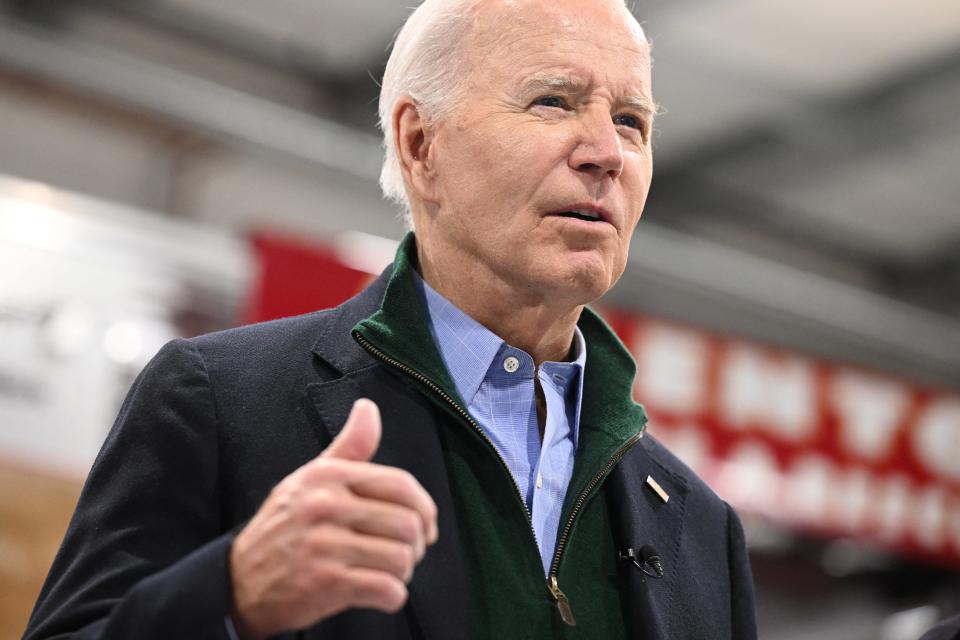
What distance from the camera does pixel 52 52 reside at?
567cm

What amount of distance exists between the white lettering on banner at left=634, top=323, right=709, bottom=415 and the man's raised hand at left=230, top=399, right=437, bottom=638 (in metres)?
4.31

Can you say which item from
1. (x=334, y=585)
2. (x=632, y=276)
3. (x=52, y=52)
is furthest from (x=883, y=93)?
(x=334, y=585)

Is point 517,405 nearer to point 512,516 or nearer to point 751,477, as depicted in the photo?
point 512,516

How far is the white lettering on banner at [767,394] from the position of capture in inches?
226

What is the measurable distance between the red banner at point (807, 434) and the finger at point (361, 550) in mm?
4350

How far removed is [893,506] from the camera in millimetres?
5980

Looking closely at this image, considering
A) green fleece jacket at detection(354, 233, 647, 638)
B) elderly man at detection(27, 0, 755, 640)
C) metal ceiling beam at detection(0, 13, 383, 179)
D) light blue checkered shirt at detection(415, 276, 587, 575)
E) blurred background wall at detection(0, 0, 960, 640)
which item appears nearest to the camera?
elderly man at detection(27, 0, 755, 640)

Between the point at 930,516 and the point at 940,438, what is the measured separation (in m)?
0.42

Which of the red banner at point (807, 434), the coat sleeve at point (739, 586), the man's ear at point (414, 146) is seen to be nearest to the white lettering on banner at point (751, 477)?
the red banner at point (807, 434)

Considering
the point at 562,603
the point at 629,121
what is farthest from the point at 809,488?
the point at 562,603

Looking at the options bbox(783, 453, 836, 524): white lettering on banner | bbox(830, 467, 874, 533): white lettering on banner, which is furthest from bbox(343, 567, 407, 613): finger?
bbox(830, 467, 874, 533): white lettering on banner

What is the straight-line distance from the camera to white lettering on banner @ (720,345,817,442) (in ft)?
18.8

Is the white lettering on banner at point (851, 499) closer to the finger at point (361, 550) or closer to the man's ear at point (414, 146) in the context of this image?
the man's ear at point (414, 146)

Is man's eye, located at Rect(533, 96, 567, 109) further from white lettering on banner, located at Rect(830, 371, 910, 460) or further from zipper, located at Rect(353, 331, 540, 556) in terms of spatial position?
white lettering on banner, located at Rect(830, 371, 910, 460)
